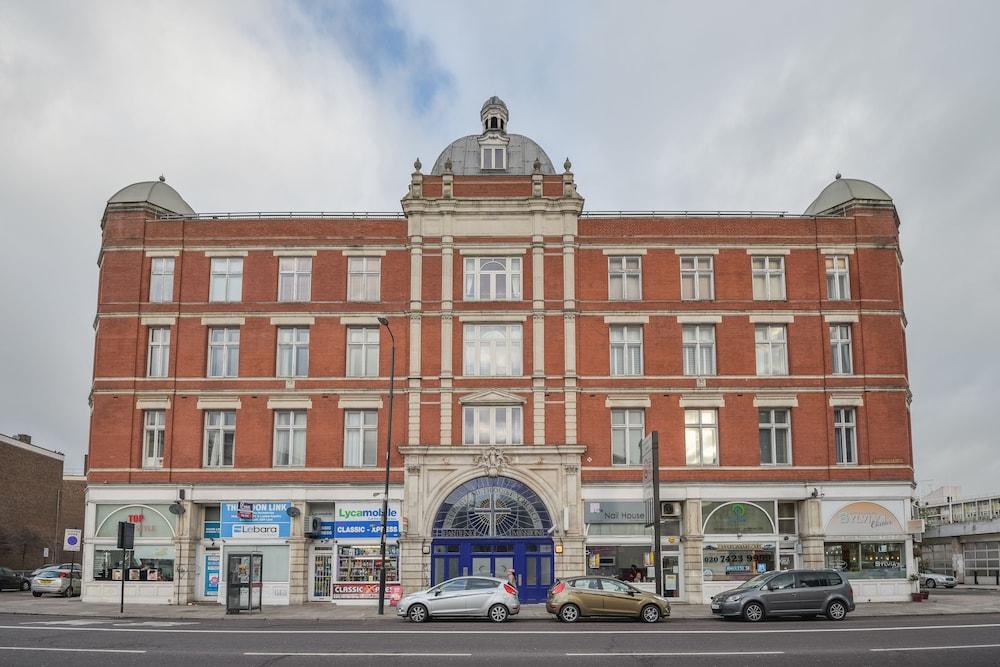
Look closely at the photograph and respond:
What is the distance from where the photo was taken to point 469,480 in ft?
126

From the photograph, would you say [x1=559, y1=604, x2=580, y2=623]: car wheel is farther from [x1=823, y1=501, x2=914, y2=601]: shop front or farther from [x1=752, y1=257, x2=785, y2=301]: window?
[x1=752, y1=257, x2=785, y2=301]: window

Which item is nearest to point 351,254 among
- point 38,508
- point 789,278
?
point 789,278

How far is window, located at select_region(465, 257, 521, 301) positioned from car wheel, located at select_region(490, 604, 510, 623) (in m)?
14.3

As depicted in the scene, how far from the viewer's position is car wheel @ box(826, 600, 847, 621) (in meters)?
30.2

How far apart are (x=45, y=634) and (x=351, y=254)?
2025 cm

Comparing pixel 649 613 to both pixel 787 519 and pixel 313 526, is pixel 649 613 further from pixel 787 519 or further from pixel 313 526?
pixel 313 526

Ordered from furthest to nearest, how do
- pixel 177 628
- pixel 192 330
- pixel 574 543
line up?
pixel 192 330
pixel 574 543
pixel 177 628

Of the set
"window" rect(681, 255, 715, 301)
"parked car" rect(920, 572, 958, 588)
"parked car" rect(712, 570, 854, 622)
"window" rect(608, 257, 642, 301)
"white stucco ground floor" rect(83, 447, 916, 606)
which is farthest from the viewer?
"parked car" rect(920, 572, 958, 588)

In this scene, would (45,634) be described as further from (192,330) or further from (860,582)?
(860,582)

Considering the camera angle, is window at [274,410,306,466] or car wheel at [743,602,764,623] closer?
car wheel at [743,602,764,623]

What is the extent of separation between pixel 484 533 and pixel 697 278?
44.4 feet

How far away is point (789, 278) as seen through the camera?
4047 centimetres

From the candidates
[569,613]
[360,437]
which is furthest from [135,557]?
[569,613]

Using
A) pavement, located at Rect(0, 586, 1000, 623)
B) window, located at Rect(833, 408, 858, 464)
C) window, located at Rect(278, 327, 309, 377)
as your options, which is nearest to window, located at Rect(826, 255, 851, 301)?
window, located at Rect(833, 408, 858, 464)
